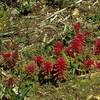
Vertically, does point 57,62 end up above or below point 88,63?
above

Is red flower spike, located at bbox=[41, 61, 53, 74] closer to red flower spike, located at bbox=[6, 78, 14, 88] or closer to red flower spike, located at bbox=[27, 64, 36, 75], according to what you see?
red flower spike, located at bbox=[27, 64, 36, 75]

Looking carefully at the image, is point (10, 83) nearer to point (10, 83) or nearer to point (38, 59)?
point (10, 83)

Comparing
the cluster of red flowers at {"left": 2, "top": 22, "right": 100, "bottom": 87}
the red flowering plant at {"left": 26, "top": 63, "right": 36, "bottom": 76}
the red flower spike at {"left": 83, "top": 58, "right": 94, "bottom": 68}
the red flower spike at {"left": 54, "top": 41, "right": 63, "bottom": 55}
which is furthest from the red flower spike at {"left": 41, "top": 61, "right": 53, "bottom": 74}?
the red flower spike at {"left": 83, "top": 58, "right": 94, "bottom": 68}

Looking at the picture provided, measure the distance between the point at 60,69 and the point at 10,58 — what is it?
3.22ft

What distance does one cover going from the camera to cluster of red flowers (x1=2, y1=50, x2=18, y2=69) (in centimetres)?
661

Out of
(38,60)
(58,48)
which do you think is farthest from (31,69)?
(58,48)

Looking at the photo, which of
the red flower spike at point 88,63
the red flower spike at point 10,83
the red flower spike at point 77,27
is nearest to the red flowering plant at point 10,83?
the red flower spike at point 10,83

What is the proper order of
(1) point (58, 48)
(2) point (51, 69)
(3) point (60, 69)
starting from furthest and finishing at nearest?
1. (1) point (58, 48)
2. (2) point (51, 69)
3. (3) point (60, 69)

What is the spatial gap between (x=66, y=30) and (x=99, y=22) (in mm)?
735

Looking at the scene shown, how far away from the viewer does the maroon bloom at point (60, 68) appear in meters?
6.09

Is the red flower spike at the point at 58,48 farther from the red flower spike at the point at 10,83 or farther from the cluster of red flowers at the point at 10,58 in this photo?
the red flower spike at the point at 10,83

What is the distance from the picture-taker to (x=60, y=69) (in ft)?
20.1

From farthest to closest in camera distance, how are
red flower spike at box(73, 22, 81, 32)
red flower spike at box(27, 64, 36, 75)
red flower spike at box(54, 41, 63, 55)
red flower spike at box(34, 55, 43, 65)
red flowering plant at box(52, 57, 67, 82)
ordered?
1. red flower spike at box(73, 22, 81, 32)
2. red flower spike at box(54, 41, 63, 55)
3. red flower spike at box(34, 55, 43, 65)
4. red flower spike at box(27, 64, 36, 75)
5. red flowering plant at box(52, 57, 67, 82)

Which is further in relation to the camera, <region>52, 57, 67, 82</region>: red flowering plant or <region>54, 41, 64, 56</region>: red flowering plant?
<region>54, 41, 64, 56</region>: red flowering plant
